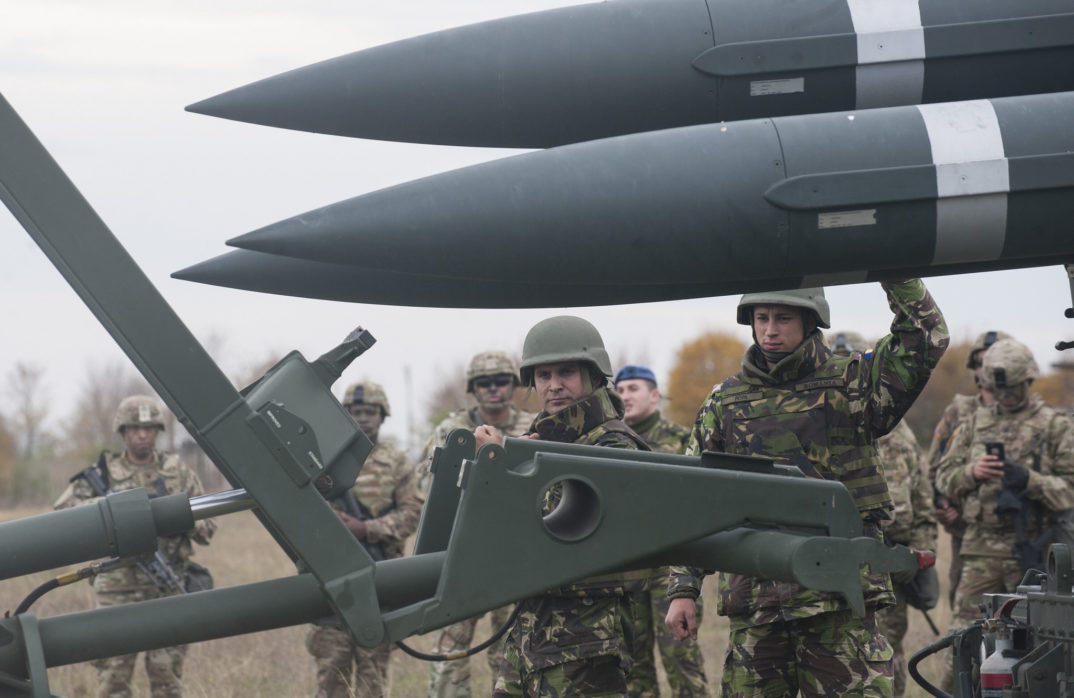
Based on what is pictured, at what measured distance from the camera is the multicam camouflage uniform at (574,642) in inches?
181

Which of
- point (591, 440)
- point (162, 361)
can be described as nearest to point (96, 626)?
point (162, 361)

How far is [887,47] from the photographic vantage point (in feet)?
14.0

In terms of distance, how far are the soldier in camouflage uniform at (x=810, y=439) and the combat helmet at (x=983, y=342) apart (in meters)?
3.79

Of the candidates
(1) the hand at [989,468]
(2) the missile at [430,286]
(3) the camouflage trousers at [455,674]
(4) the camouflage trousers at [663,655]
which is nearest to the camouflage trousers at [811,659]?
(4) the camouflage trousers at [663,655]

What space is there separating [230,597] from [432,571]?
0.52 metres

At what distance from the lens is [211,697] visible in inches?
294

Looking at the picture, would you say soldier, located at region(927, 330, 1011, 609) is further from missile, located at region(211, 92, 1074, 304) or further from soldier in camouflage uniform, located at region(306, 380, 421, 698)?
missile, located at region(211, 92, 1074, 304)

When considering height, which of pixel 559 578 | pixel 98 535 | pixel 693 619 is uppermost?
pixel 98 535

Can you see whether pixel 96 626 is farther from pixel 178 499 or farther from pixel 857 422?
pixel 857 422

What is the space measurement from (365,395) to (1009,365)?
4038 mm

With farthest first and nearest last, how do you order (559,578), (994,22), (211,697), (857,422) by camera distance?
1. (211,697)
2. (857,422)
3. (994,22)
4. (559,578)

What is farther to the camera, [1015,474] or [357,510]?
[357,510]

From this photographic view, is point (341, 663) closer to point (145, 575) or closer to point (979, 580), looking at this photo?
point (145, 575)

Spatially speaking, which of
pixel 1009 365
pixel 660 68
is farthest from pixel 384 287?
pixel 1009 365
